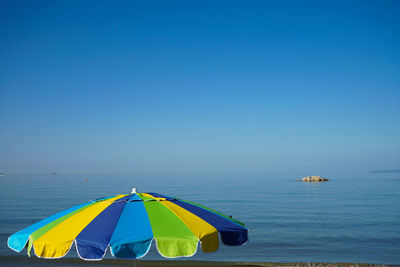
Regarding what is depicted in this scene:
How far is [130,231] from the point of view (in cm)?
500

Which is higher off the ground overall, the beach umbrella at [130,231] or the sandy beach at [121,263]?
the beach umbrella at [130,231]

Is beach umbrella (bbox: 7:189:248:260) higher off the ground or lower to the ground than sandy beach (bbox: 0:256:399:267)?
higher

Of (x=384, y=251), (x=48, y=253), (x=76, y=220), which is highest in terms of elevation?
(x=76, y=220)

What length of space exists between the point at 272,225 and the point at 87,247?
20.9 m

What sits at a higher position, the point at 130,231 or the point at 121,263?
the point at 130,231

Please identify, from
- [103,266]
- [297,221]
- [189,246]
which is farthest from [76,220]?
[297,221]

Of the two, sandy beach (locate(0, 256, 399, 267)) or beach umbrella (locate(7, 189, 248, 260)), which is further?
sandy beach (locate(0, 256, 399, 267))

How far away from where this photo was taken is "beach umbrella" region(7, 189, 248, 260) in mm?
4801

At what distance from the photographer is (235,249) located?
55.1 feet

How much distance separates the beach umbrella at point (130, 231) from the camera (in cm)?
480

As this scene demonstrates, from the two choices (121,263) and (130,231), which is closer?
(130,231)

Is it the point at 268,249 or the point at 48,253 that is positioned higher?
the point at 48,253

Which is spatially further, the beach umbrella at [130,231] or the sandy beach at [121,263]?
the sandy beach at [121,263]

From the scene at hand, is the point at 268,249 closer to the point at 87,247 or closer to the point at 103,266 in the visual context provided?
the point at 103,266
